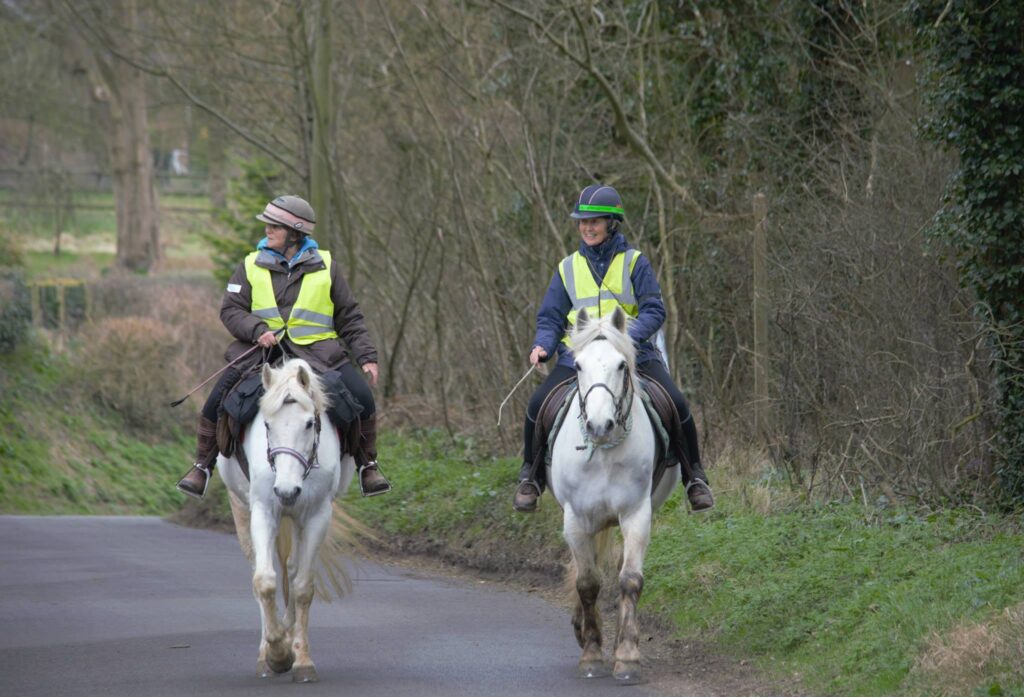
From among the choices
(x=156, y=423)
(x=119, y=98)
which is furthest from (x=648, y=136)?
(x=119, y=98)

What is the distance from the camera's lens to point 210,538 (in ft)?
57.0

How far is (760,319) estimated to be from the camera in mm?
14023

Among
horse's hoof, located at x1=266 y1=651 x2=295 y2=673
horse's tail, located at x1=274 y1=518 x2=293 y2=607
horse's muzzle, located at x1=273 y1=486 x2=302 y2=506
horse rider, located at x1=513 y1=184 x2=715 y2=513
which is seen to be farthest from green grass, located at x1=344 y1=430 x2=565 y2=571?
horse's muzzle, located at x1=273 y1=486 x2=302 y2=506

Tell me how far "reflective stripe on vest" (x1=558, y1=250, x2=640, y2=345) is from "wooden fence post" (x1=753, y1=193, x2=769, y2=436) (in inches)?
177

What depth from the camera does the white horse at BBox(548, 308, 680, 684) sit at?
8.56 meters

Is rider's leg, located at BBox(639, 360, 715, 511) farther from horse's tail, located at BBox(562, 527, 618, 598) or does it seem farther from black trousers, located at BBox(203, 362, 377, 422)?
black trousers, located at BBox(203, 362, 377, 422)

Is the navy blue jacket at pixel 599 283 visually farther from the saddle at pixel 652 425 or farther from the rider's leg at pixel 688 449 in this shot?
the saddle at pixel 652 425

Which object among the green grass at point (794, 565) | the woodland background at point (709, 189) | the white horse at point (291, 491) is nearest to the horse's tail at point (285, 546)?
the white horse at point (291, 491)

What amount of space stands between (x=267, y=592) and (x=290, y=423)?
1.04 meters

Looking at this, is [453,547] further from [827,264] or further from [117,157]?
[117,157]

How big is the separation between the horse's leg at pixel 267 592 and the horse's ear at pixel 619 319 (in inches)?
96.0

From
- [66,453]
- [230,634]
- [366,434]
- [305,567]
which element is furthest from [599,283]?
[66,453]

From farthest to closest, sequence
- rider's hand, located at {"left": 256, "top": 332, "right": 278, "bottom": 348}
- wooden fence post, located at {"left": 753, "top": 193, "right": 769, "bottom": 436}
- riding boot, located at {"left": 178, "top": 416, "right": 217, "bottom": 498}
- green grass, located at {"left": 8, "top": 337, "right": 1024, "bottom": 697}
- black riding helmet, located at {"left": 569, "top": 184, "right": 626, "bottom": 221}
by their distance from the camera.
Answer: wooden fence post, located at {"left": 753, "top": 193, "right": 769, "bottom": 436} → riding boot, located at {"left": 178, "top": 416, "right": 217, "bottom": 498} → black riding helmet, located at {"left": 569, "top": 184, "right": 626, "bottom": 221} → rider's hand, located at {"left": 256, "top": 332, "right": 278, "bottom": 348} → green grass, located at {"left": 8, "top": 337, "right": 1024, "bottom": 697}

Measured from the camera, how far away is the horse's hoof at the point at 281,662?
8969mm
